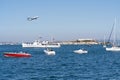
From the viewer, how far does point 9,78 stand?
185 feet

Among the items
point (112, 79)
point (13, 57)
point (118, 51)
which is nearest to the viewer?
point (112, 79)

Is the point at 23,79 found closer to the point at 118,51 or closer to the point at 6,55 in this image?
the point at 6,55

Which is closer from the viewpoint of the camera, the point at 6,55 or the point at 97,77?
the point at 97,77

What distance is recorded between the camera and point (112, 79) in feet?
178

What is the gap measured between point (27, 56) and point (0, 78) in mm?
65928

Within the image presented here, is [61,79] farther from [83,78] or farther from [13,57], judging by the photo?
[13,57]

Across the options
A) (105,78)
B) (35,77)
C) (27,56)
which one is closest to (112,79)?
(105,78)

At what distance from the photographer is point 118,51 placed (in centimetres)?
16912

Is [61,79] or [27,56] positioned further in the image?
[27,56]

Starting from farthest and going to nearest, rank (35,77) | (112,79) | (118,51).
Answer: (118,51) < (35,77) < (112,79)

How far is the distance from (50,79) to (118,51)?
117 meters

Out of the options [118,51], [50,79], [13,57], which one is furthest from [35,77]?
[118,51]

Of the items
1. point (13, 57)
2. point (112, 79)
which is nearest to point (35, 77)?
point (112, 79)

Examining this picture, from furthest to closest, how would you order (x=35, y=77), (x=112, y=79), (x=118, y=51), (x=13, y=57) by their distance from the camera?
(x=118, y=51) < (x=13, y=57) < (x=35, y=77) < (x=112, y=79)
